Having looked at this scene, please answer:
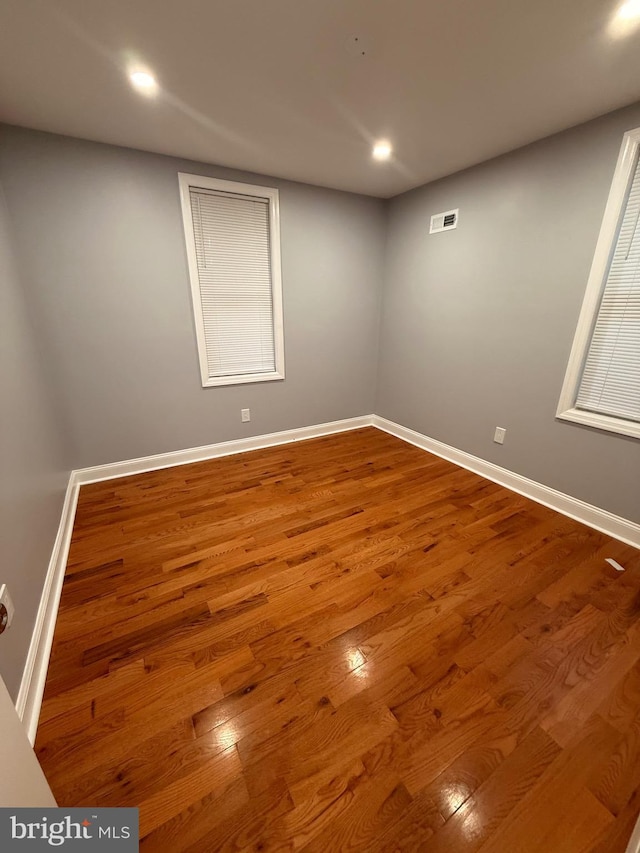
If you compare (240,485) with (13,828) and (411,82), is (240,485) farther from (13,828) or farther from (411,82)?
(411,82)

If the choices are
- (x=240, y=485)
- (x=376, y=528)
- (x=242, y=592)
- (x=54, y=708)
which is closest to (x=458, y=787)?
(x=242, y=592)

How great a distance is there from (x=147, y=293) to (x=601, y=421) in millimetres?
3362

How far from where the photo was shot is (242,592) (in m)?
1.69

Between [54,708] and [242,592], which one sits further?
[242,592]

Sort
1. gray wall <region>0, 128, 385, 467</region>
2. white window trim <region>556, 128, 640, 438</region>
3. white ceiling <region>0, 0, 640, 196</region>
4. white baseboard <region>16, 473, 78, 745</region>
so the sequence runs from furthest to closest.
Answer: gray wall <region>0, 128, 385, 467</region> < white window trim <region>556, 128, 640, 438</region> < white ceiling <region>0, 0, 640, 196</region> < white baseboard <region>16, 473, 78, 745</region>

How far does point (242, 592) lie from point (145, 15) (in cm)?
248

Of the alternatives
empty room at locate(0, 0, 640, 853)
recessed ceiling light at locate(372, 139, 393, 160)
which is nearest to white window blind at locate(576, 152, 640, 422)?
empty room at locate(0, 0, 640, 853)

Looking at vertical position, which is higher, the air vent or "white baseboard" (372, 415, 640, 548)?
the air vent

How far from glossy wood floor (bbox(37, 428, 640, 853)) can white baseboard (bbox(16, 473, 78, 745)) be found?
0.04 metres

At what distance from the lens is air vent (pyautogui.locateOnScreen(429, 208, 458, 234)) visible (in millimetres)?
2770

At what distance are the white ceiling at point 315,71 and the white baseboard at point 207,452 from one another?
2311 mm

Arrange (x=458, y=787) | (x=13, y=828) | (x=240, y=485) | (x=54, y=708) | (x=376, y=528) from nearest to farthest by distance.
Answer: (x=13, y=828)
(x=458, y=787)
(x=54, y=708)
(x=376, y=528)
(x=240, y=485)

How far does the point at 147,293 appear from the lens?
2.58m

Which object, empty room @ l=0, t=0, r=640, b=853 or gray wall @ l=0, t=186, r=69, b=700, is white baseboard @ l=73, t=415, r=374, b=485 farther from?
gray wall @ l=0, t=186, r=69, b=700
